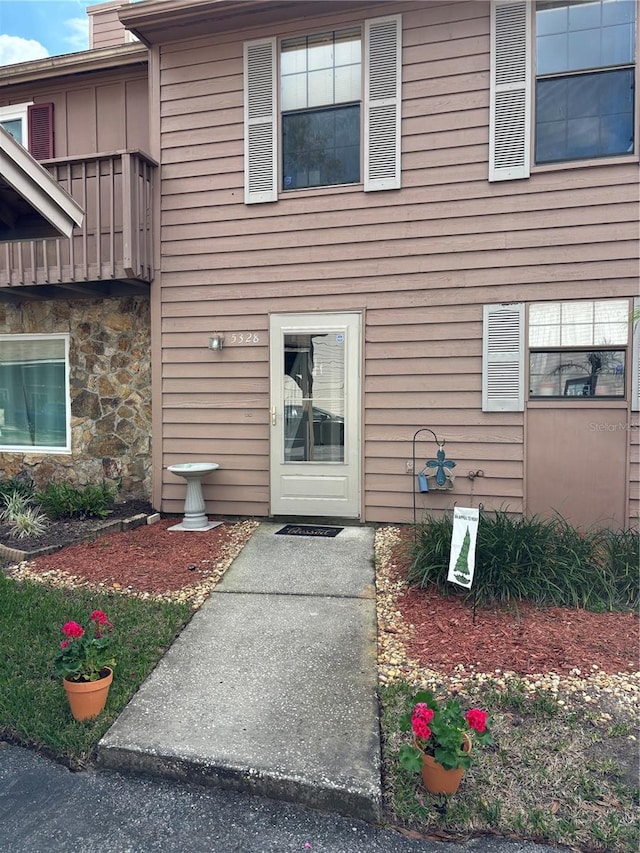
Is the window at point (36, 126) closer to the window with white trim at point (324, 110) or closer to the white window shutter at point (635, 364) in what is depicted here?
the window with white trim at point (324, 110)

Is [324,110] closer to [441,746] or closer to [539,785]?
[441,746]

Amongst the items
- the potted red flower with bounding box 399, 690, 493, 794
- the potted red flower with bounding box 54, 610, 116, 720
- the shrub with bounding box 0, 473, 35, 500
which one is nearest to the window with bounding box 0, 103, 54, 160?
the shrub with bounding box 0, 473, 35, 500

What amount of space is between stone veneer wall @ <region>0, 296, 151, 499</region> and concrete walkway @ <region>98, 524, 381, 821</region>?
9.47 feet

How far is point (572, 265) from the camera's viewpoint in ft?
16.3

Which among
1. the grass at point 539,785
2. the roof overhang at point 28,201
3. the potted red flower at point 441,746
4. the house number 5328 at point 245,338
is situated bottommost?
the grass at point 539,785

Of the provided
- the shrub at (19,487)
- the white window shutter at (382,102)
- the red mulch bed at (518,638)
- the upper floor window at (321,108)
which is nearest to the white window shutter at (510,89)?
the white window shutter at (382,102)

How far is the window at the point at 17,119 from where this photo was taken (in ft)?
22.2

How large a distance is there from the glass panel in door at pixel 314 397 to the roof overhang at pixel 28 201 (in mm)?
2402

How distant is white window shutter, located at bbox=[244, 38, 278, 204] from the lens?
5539mm

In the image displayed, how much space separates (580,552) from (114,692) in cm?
313

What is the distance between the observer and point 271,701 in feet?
8.86

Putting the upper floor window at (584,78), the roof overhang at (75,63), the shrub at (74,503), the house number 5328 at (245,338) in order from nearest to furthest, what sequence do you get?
the upper floor window at (584,78)
the house number 5328 at (245,338)
the shrub at (74,503)
the roof overhang at (75,63)

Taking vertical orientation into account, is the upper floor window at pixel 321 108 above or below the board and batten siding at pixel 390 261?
above

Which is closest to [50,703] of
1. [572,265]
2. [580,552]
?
[580,552]
